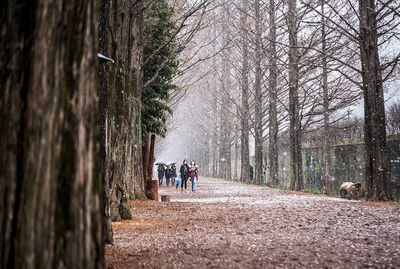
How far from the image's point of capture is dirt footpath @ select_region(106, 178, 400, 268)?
3559mm

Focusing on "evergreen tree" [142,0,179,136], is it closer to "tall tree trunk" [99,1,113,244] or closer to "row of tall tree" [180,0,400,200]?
"row of tall tree" [180,0,400,200]

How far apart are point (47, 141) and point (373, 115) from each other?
33.3ft

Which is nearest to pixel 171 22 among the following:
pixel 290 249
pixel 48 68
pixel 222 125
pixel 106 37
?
pixel 106 37

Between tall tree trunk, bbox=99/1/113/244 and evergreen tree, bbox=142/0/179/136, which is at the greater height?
evergreen tree, bbox=142/0/179/136

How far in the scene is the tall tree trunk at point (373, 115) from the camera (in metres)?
10.1

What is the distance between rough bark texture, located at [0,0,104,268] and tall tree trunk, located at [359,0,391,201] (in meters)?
9.71

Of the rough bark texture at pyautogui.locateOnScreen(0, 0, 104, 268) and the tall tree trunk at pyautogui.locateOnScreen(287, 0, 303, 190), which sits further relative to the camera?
the tall tree trunk at pyautogui.locateOnScreen(287, 0, 303, 190)

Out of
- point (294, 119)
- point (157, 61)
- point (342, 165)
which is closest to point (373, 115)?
point (342, 165)

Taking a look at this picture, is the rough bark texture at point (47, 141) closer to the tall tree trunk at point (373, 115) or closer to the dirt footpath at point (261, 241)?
the dirt footpath at point (261, 241)

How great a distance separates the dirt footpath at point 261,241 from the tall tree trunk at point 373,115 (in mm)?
2569

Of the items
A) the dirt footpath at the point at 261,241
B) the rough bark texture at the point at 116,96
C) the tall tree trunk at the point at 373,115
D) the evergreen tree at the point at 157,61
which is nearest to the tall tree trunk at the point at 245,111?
the evergreen tree at the point at 157,61

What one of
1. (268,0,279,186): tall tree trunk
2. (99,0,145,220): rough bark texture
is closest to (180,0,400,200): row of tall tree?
(268,0,279,186): tall tree trunk

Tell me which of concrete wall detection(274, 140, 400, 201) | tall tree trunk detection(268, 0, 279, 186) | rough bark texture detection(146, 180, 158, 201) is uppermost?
tall tree trunk detection(268, 0, 279, 186)

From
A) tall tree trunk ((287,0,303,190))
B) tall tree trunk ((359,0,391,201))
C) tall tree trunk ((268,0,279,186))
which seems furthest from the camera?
tall tree trunk ((268,0,279,186))
